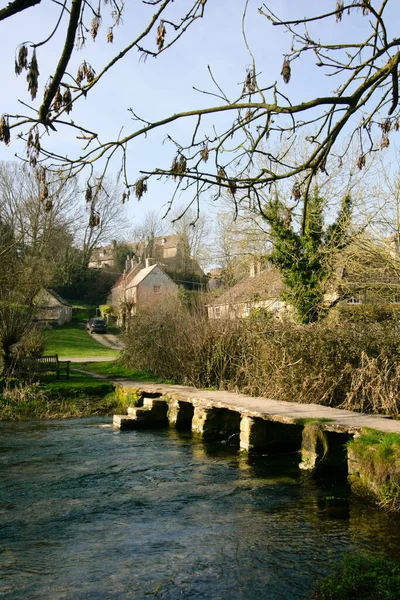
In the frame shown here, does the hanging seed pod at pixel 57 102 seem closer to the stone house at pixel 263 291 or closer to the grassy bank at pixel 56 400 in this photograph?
the grassy bank at pixel 56 400

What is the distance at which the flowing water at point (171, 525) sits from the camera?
244 inches

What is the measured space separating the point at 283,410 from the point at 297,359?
243 cm

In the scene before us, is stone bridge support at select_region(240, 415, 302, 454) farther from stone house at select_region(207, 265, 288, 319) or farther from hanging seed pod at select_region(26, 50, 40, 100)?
stone house at select_region(207, 265, 288, 319)

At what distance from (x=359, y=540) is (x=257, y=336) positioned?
8.82 meters

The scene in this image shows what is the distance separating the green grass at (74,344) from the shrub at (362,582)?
28477 mm

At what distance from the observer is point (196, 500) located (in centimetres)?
928

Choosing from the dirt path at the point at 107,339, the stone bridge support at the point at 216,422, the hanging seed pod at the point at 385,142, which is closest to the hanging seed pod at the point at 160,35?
the hanging seed pod at the point at 385,142

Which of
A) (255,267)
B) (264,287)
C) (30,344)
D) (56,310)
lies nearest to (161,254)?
(56,310)

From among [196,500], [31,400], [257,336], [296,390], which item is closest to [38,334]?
[31,400]

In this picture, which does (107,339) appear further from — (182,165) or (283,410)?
(182,165)

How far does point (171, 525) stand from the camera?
808 centimetres

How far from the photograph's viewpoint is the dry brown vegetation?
531 inches

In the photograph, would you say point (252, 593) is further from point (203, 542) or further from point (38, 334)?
point (38, 334)

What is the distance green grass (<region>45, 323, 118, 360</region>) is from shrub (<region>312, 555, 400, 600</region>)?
28.5 metres
